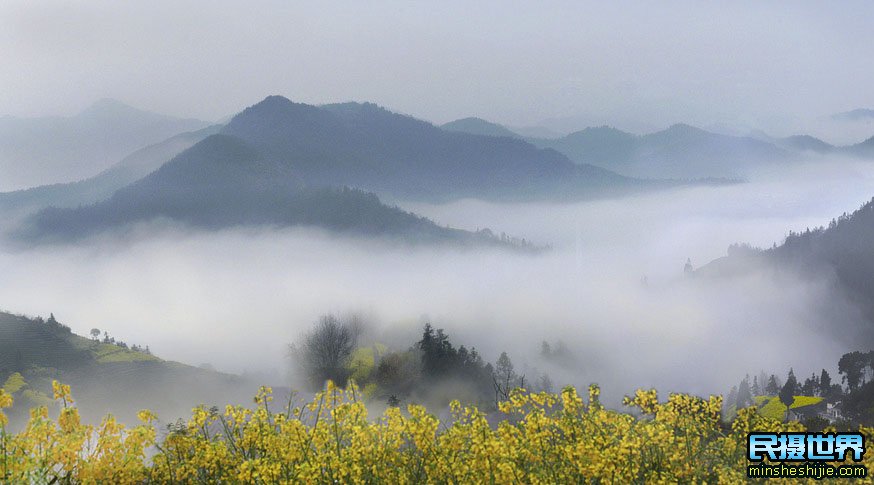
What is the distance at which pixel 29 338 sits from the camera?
16075 centimetres

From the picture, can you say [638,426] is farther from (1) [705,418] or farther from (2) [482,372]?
(2) [482,372]

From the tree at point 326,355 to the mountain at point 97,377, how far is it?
462 inches

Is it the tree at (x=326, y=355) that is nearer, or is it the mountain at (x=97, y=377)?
the mountain at (x=97, y=377)

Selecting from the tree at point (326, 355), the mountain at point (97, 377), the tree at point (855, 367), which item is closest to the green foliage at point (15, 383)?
the mountain at point (97, 377)

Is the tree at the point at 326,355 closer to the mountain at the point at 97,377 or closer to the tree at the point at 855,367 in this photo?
the mountain at the point at 97,377

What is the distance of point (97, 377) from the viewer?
458 ft

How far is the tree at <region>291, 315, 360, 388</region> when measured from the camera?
391 feet

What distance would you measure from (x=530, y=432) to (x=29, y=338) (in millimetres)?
182481

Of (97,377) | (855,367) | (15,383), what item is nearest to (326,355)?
(97,377)

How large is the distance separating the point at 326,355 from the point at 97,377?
187 ft

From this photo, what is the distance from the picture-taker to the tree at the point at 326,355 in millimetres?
119250

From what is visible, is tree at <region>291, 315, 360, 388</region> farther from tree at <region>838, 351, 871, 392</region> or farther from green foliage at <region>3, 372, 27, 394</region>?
tree at <region>838, 351, 871, 392</region>

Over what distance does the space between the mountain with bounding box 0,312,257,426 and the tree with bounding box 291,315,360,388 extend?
11725 millimetres

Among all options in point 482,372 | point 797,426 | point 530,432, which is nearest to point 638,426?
point 530,432
